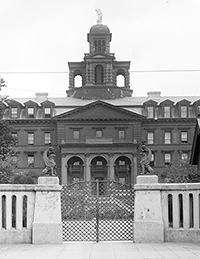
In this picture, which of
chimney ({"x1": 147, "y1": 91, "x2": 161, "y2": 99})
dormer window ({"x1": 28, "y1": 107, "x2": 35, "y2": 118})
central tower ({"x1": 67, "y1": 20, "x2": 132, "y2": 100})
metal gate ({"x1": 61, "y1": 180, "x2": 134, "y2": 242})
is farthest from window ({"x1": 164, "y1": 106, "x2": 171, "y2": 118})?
metal gate ({"x1": 61, "y1": 180, "x2": 134, "y2": 242})

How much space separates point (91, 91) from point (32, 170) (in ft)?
55.5

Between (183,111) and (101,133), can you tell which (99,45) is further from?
(183,111)

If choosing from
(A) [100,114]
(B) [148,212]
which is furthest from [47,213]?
(A) [100,114]

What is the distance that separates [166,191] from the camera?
47.6 feet

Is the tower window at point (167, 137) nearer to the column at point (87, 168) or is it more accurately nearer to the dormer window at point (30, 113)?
the column at point (87, 168)

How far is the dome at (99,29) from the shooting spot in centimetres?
8344

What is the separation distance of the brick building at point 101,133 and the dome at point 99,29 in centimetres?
1341

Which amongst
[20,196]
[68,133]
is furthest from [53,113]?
[20,196]

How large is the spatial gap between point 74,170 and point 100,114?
29.9 ft

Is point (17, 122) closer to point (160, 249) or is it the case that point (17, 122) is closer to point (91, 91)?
point (91, 91)

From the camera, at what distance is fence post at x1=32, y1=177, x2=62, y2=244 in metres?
14.2

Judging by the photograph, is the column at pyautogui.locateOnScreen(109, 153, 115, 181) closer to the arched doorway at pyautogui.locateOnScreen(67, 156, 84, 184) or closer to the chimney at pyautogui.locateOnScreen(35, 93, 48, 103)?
the arched doorway at pyautogui.locateOnScreen(67, 156, 84, 184)

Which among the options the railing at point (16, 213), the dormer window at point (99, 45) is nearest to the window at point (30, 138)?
the dormer window at point (99, 45)

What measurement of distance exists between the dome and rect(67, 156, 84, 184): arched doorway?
23385 mm
